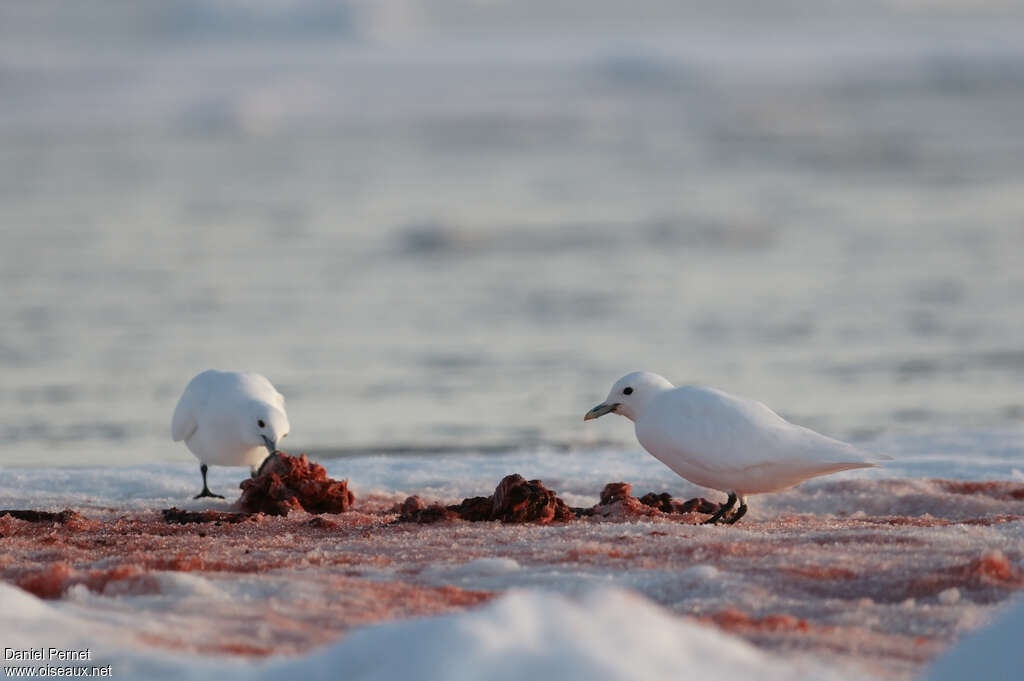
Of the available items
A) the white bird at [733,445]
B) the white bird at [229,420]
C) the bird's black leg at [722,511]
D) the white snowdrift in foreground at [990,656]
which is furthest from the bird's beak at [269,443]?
the white snowdrift in foreground at [990,656]

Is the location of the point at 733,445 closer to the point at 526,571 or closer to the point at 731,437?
the point at 731,437

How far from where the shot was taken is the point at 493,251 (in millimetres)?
17938

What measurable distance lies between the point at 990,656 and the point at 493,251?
13.8 m

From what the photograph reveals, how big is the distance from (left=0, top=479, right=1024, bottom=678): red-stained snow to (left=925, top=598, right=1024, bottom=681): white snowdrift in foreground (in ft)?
0.59

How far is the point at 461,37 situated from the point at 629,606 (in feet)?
160

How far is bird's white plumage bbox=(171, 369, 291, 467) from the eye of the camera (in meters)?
8.29

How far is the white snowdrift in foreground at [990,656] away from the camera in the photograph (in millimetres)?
4262

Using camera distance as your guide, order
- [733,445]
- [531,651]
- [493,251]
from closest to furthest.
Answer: [531,651] → [733,445] → [493,251]

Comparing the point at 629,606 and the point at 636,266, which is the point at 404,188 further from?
the point at 629,606

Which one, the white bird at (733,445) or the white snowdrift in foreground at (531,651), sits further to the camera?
the white bird at (733,445)

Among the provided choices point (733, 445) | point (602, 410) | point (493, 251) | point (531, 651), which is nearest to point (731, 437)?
point (733, 445)

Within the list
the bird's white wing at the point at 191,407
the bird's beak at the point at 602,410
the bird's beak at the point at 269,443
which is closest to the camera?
the bird's beak at the point at 602,410

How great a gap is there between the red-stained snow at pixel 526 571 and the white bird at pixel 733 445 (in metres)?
0.22

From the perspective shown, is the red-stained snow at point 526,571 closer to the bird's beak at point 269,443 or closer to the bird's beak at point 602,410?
the bird's beak at point 602,410
